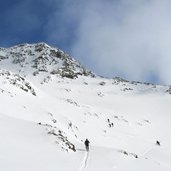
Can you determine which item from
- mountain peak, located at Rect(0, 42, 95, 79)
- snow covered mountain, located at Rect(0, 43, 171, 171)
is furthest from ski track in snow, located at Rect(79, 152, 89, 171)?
mountain peak, located at Rect(0, 42, 95, 79)

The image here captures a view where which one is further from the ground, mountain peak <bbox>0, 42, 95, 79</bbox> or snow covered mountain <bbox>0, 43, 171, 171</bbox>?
mountain peak <bbox>0, 42, 95, 79</bbox>

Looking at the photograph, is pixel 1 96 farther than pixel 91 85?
No

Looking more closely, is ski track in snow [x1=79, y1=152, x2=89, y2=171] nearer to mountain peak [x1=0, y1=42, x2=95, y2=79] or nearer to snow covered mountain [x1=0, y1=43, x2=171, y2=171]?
snow covered mountain [x1=0, y1=43, x2=171, y2=171]

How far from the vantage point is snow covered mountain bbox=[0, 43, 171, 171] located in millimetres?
27545

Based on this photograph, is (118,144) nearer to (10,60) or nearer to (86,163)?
(86,163)

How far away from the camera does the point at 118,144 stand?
54156mm

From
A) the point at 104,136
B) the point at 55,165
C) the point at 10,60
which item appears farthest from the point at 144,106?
the point at 55,165

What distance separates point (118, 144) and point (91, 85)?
198 ft

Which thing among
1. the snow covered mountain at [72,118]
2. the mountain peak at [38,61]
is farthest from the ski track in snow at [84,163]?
the mountain peak at [38,61]

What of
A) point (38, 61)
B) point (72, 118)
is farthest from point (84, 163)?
point (38, 61)

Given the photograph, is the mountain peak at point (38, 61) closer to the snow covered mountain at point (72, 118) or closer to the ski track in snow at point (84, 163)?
the snow covered mountain at point (72, 118)

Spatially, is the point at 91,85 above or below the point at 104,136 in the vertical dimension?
above

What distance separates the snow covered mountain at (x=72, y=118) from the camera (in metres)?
27.5

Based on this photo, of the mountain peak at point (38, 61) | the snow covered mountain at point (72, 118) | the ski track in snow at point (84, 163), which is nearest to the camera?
the ski track in snow at point (84, 163)
